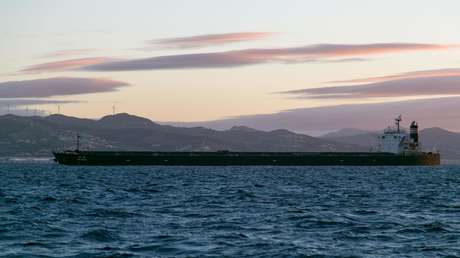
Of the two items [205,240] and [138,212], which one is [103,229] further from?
[138,212]

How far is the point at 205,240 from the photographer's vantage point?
39031 mm

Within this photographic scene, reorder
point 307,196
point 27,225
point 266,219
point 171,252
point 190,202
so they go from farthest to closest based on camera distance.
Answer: point 307,196
point 190,202
point 266,219
point 27,225
point 171,252

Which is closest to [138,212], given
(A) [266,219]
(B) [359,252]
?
(A) [266,219]

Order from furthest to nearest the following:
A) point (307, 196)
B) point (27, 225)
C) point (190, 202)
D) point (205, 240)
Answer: point (307, 196) < point (190, 202) < point (27, 225) < point (205, 240)

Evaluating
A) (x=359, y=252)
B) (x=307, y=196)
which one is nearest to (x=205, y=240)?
(x=359, y=252)

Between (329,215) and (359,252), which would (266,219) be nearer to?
(329,215)

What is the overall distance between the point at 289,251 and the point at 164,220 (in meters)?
13.7

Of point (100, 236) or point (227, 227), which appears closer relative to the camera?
point (100, 236)

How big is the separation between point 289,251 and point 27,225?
16674 millimetres

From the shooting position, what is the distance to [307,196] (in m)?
74.1

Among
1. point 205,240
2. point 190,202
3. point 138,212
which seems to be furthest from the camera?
point 190,202

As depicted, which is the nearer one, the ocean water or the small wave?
the ocean water

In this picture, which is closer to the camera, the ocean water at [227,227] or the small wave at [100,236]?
the ocean water at [227,227]

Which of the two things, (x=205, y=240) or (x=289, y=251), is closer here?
(x=289, y=251)
